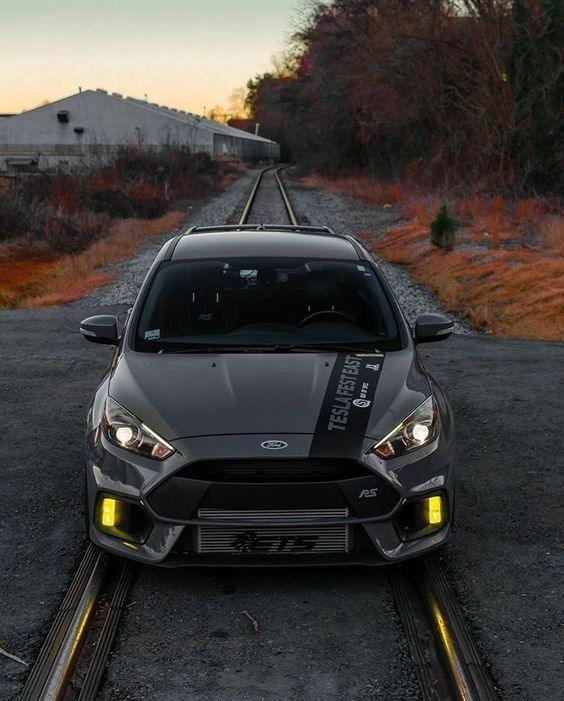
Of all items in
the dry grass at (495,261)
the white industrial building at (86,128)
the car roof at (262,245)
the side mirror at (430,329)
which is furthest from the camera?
the white industrial building at (86,128)

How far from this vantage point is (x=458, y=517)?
5.52 m

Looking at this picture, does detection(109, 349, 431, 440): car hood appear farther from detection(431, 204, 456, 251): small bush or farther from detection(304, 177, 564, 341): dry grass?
detection(431, 204, 456, 251): small bush

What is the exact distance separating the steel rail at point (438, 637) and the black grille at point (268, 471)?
65cm

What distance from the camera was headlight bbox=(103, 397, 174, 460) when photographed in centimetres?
434

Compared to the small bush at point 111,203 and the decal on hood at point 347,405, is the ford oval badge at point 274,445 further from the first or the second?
the small bush at point 111,203

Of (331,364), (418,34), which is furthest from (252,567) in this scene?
(418,34)

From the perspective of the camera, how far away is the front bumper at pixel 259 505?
4.20m

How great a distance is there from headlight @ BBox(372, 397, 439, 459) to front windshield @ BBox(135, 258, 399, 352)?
777 millimetres

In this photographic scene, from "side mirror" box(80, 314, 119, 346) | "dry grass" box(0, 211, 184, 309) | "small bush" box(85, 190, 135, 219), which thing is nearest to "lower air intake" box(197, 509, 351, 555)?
"side mirror" box(80, 314, 119, 346)

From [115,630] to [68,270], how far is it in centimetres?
1629

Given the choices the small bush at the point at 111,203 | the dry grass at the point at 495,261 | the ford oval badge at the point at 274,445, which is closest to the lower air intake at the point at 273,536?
the ford oval badge at the point at 274,445

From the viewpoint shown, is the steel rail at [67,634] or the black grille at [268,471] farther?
the black grille at [268,471]

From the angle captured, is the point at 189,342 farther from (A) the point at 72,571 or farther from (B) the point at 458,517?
(B) the point at 458,517

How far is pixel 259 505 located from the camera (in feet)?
13.7
